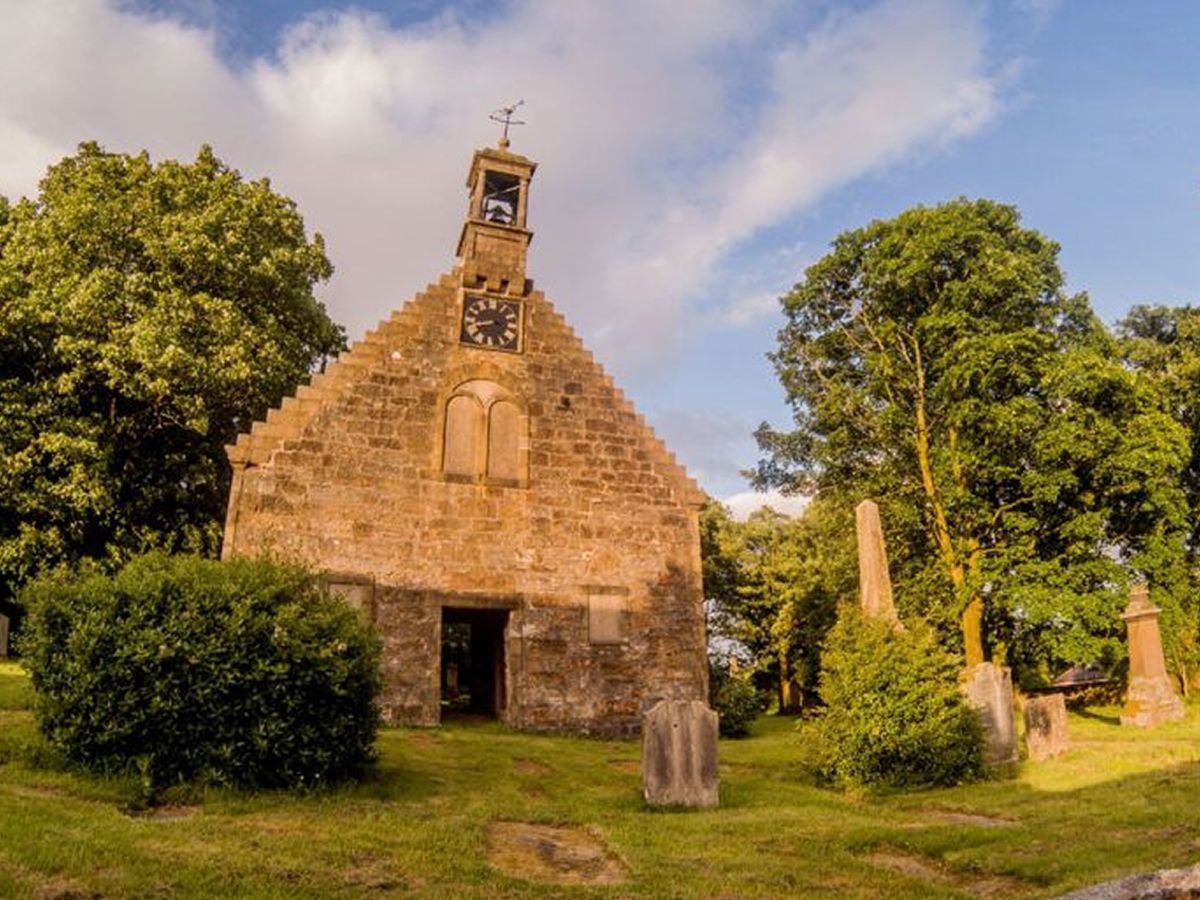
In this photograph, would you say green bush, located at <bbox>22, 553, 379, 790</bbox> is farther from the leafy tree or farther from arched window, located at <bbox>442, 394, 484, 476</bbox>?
the leafy tree

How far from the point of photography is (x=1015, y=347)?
24688 mm

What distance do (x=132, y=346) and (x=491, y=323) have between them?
8.44 metres

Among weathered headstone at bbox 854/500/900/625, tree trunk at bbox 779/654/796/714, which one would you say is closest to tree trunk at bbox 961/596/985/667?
weathered headstone at bbox 854/500/900/625

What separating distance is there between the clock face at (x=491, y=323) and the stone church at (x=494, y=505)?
0.12ft

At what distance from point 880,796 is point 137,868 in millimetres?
9881

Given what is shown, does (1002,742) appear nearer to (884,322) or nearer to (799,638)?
(884,322)

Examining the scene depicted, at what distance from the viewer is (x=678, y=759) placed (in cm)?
1180

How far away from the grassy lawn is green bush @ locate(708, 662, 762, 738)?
7.64 meters

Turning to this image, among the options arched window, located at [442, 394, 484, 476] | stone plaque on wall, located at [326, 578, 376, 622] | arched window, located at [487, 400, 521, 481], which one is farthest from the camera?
arched window, located at [487, 400, 521, 481]

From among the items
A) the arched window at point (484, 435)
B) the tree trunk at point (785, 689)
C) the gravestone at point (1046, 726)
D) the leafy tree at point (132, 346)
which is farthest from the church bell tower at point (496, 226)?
the tree trunk at point (785, 689)

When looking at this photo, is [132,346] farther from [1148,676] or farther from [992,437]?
[1148,676]

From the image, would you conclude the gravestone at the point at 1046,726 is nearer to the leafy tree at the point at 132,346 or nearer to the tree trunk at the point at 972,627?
the tree trunk at the point at 972,627

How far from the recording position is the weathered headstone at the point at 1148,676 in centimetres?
2262

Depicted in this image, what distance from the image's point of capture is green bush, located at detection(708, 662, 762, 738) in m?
22.0
